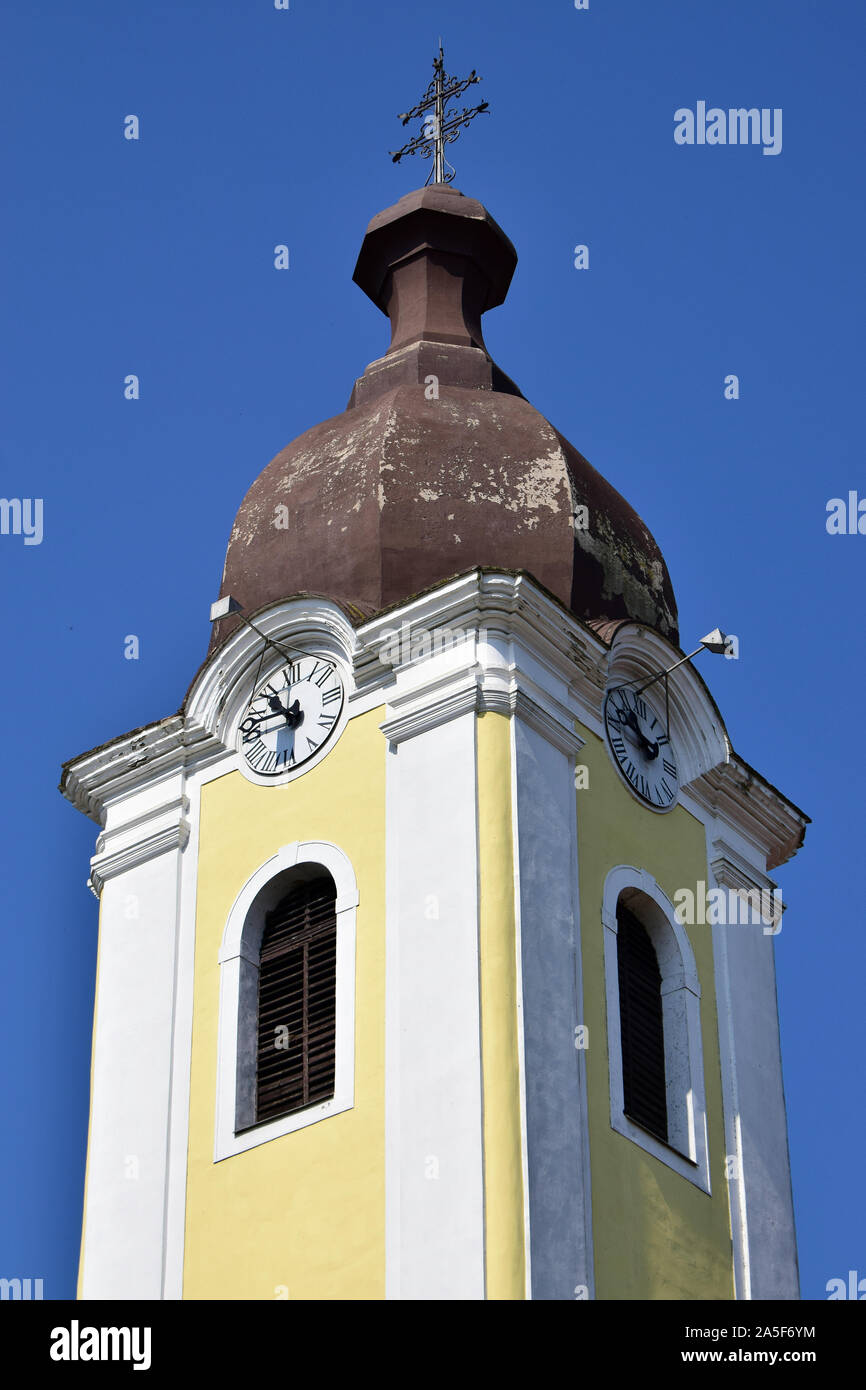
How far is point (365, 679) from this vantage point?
28641 millimetres

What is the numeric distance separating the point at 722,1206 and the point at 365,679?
18.1 feet

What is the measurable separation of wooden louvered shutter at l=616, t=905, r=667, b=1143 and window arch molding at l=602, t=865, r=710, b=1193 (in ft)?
0.28

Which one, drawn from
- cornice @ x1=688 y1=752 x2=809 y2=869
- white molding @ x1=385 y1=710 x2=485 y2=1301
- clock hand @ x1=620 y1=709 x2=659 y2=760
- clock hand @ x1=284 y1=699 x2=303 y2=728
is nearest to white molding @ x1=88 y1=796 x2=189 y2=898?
clock hand @ x1=284 y1=699 x2=303 y2=728

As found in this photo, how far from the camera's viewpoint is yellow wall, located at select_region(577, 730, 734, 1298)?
26.1 meters

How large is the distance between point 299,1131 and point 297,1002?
1367 mm

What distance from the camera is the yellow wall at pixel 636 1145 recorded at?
85.7 ft

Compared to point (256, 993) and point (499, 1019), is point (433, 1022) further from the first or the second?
point (256, 993)

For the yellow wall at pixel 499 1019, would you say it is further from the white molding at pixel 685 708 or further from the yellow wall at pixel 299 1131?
the white molding at pixel 685 708

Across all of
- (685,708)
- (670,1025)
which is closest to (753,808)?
(685,708)

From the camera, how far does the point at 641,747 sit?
96.6 ft

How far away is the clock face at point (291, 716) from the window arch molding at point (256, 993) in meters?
0.99

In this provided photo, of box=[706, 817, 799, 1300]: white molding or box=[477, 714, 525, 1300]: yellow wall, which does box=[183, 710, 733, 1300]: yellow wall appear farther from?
box=[706, 817, 799, 1300]: white molding
